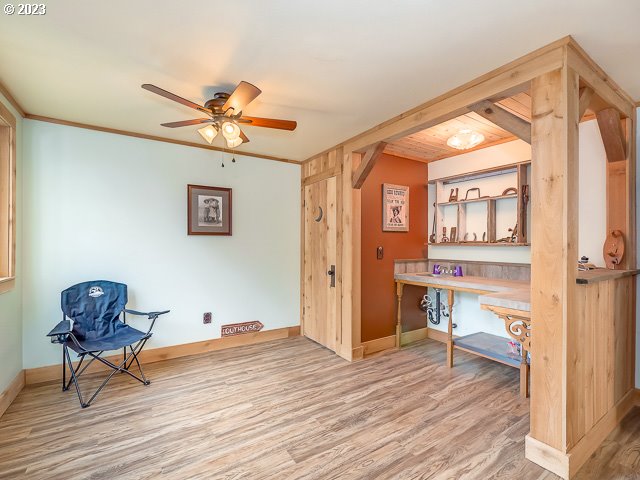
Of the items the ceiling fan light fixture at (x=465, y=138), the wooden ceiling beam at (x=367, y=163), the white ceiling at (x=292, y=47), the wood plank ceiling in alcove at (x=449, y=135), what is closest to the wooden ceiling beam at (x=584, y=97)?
the white ceiling at (x=292, y=47)

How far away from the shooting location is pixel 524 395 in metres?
2.50

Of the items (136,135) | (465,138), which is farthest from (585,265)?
(136,135)

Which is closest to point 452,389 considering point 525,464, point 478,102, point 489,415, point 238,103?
point 489,415

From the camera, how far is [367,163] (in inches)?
122

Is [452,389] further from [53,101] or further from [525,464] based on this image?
[53,101]

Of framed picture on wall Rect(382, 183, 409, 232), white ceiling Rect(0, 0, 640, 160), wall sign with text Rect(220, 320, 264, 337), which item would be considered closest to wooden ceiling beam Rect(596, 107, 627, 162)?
white ceiling Rect(0, 0, 640, 160)

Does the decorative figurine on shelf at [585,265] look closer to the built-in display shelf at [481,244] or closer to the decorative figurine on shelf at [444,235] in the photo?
the built-in display shelf at [481,244]

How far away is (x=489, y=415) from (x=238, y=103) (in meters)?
2.82

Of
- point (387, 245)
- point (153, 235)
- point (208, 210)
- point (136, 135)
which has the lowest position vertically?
point (387, 245)

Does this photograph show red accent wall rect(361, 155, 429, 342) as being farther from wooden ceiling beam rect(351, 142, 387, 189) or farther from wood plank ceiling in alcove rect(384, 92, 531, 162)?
wooden ceiling beam rect(351, 142, 387, 189)

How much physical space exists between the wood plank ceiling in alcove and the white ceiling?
602 mm

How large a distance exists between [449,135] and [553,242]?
189 centimetres

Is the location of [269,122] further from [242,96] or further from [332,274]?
[332,274]

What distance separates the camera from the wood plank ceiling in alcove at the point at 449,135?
99.9 inches
